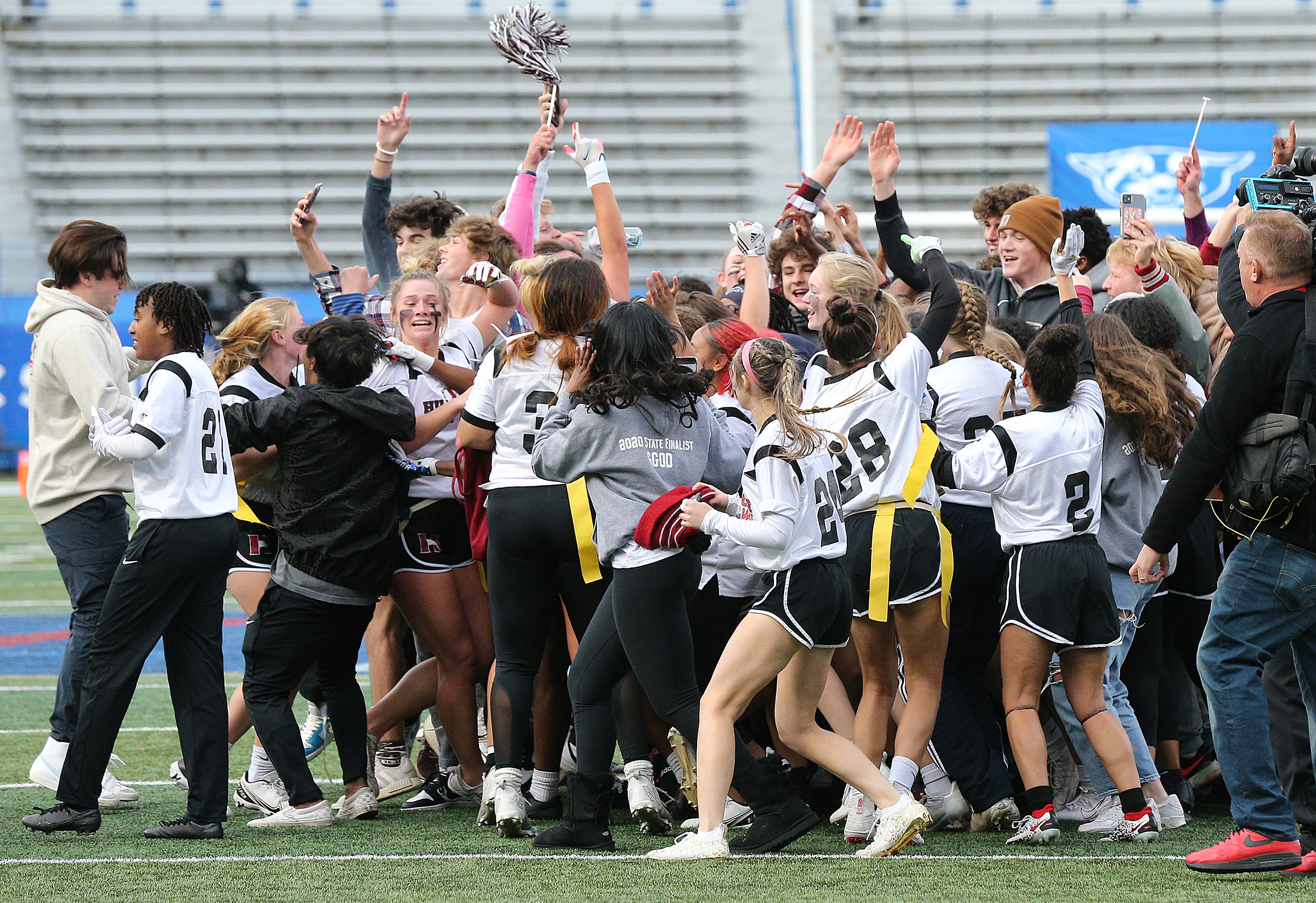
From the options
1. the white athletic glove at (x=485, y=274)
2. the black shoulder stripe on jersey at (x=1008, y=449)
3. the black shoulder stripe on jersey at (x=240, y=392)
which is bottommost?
the black shoulder stripe on jersey at (x=1008, y=449)

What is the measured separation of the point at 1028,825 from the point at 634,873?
123 cm

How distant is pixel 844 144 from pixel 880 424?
1.72m

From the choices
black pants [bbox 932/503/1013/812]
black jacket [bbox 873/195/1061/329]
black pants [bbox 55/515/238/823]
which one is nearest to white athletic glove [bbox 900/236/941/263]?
black jacket [bbox 873/195/1061/329]

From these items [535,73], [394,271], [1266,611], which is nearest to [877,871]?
[1266,611]

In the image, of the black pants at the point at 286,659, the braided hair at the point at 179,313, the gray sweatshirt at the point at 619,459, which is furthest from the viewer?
the black pants at the point at 286,659

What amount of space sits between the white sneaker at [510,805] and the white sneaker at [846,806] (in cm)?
98

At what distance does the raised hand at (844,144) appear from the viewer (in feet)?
18.9

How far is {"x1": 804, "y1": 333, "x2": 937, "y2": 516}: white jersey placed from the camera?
452 centimetres

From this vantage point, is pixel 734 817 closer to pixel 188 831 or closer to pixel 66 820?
pixel 188 831

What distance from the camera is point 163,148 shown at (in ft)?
71.8

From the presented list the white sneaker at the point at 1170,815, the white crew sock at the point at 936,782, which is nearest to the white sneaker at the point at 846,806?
the white crew sock at the point at 936,782

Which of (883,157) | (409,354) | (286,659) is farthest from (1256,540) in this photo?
(286,659)

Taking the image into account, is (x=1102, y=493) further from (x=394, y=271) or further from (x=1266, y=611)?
(x=394, y=271)

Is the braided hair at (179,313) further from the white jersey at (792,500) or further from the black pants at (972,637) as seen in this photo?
the black pants at (972,637)
